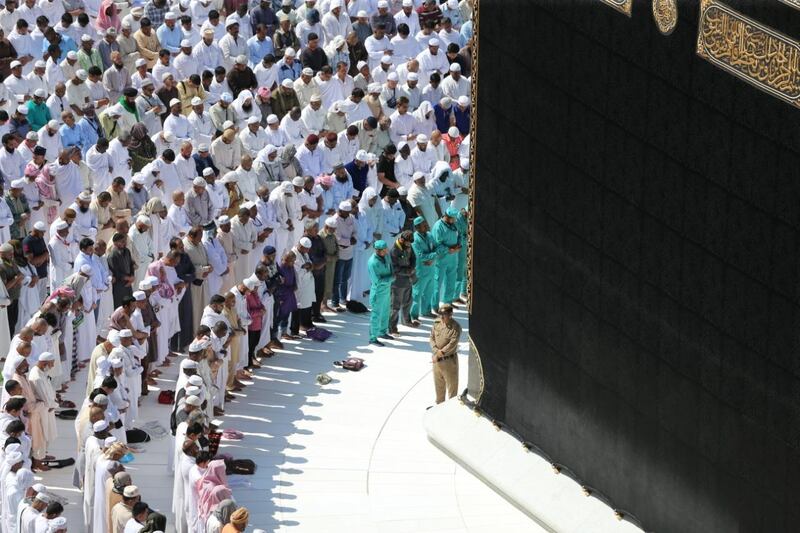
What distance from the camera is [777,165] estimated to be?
1278 centimetres

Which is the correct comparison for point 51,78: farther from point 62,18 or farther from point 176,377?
point 176,377

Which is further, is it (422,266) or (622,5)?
(422,266)

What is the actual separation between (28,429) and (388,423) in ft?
14.0

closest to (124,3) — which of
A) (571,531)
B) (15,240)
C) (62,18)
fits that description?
(62,18)

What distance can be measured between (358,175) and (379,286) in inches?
124

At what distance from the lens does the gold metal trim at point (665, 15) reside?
13.6 metres

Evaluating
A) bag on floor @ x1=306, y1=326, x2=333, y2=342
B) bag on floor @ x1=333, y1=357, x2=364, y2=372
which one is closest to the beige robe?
bag on floor @ x1=333, y1=357, x2=364, y2=372

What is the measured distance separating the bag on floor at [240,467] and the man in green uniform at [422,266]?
466 cm

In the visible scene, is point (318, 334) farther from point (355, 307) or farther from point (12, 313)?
point (12, 313)

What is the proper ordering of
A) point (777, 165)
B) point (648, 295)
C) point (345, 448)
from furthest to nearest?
point (345, 448) < point (648, 295) < point (777, 165)

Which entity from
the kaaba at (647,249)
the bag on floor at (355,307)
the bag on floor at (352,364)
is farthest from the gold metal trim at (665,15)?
the bag on floor at (355,307)

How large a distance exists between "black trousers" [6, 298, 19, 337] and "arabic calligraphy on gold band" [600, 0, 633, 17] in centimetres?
937

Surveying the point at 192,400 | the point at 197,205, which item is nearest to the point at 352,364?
the point at 197,205

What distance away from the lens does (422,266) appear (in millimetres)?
22500
